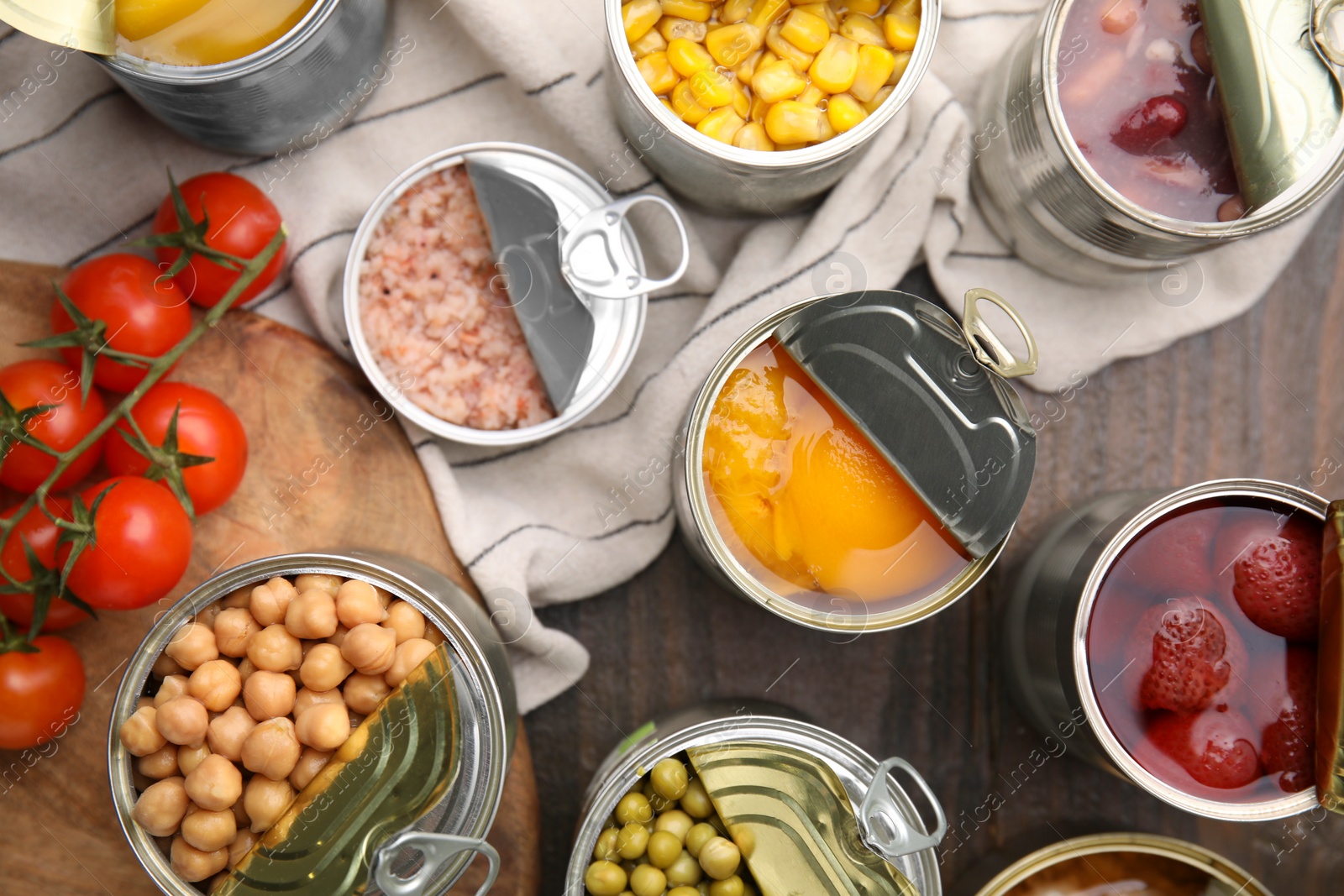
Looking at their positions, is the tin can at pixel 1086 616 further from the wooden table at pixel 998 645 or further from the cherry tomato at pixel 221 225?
the cherry tomato at pixel 221 225

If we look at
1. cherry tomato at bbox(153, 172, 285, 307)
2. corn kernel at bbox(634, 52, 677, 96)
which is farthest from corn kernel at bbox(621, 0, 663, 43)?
cherry tomato at bbox(153, 172, 285, 307)

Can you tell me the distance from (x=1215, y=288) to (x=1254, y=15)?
38 centimetres

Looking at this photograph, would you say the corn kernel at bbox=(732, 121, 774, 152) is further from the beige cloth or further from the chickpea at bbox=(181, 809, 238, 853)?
the chickpea at bbox=(181, 809, 238, 853)

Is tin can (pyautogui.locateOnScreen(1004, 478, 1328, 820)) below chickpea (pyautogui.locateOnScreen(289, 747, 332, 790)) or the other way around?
the other way around

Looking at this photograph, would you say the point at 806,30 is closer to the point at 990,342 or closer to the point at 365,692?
the point at 990,342

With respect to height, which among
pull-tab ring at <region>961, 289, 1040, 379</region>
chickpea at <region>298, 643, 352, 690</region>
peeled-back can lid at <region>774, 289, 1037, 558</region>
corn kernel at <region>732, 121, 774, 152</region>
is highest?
corn kernel at <region>732, 121, 774, 152</region>

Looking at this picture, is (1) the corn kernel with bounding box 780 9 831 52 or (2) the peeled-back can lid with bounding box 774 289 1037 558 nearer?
(2) the peeled-back can lid with bounding box 774 289 1037 558

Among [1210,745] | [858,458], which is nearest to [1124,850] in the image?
[1210,745]

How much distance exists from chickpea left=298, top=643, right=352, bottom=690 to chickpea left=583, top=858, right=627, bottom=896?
342 millimetres

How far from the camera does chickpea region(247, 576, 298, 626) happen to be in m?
0.92

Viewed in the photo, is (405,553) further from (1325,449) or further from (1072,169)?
(1325,449)

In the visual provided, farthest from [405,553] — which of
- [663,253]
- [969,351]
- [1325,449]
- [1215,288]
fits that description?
[1325,449]

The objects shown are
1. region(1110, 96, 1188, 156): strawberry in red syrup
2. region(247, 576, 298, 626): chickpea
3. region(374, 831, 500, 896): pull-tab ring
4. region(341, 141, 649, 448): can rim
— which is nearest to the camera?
region(374, 831, 500, 896): pull-tab ring

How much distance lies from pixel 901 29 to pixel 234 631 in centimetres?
96
